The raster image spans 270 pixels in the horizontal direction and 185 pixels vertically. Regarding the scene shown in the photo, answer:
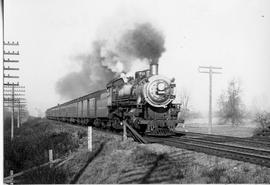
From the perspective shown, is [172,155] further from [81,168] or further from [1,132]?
[1,132]

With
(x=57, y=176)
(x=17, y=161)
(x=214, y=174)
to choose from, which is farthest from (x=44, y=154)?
(x=214, y=174)

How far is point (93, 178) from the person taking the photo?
8.23 m

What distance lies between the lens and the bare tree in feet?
72.5

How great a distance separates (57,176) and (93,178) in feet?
5.44

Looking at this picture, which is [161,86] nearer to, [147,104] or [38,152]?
[147,104]

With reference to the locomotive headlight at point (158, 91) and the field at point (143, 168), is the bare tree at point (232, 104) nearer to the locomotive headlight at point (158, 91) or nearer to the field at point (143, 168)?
the locomotive headlight at point (158, 91)

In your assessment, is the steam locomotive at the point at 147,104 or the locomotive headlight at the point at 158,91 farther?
the locomotive headlight at the point at 158,91

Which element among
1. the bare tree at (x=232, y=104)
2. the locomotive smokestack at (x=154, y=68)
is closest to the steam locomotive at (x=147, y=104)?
the locomotive smokestack at (x=154, y=68)

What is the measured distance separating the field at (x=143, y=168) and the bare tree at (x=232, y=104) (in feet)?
42.6

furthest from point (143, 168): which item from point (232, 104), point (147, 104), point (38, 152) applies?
point (232, 104)

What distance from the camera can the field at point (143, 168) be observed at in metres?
5.95

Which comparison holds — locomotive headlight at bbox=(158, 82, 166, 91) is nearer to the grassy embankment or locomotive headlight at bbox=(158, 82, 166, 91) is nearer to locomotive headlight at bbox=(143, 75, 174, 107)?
locomotive headlight at bbox=(143, 75, 174, 107)

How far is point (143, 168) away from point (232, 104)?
1764 cm

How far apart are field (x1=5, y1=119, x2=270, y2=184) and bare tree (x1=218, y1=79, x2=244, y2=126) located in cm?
1298
